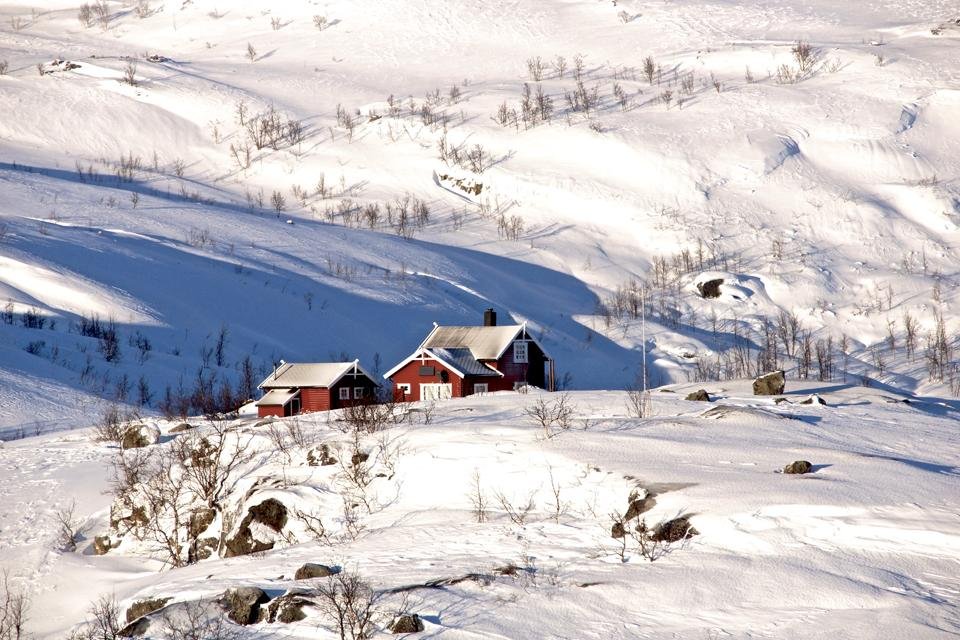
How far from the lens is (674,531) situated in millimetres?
17547

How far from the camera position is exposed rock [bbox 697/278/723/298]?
269 ft

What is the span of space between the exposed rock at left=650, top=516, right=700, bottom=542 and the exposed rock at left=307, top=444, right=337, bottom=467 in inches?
364

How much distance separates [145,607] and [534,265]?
72723 mm

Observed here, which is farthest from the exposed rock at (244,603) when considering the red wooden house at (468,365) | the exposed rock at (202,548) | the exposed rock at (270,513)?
the red wooden house at (468,365)

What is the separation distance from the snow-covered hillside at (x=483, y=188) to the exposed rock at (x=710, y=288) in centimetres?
71

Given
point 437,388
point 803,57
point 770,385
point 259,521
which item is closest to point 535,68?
point 803,57

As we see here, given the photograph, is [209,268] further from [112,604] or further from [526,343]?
[112,604]

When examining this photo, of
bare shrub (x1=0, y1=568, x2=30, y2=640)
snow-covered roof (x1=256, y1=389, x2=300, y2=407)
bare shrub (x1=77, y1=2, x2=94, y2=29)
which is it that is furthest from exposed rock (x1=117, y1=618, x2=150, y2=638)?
bare shrub (x1=77, y1=2, x2=94, y2=29)

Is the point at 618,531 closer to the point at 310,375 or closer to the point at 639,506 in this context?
the point at 639,506

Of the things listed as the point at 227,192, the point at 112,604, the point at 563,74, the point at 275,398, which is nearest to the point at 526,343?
the point at 275,398

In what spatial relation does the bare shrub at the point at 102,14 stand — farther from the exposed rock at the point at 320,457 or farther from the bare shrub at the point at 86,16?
the exposed rock at the point at 320,457

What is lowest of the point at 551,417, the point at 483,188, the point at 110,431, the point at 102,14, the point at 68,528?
the point at 68,528

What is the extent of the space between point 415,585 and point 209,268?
56.8 metres

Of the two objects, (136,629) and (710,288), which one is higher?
(710,288)
